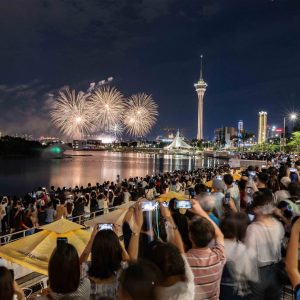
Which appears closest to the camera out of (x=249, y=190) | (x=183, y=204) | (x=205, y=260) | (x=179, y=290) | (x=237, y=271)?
(x=179, y=290)

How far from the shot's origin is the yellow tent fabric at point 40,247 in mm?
5902

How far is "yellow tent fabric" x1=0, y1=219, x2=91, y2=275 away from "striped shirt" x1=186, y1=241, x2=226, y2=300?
3400 millimetres

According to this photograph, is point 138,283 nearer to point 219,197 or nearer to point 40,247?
point 219,197

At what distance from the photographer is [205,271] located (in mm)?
3238

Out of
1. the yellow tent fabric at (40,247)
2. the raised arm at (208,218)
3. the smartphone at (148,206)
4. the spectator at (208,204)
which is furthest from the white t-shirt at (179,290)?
the yellow tent fabric at (40,247)

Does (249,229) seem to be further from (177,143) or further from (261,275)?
(177,143)

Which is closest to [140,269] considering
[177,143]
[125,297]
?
[125,297]

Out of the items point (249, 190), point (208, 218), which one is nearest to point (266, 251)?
point (208, 218)

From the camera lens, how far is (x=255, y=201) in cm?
448

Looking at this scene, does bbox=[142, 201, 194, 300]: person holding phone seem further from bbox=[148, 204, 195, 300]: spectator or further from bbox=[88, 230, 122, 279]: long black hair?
bbox=[88, 230, 122, 279]: long black hair

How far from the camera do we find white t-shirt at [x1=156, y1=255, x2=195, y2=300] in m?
2.52

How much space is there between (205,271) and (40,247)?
12.8ft

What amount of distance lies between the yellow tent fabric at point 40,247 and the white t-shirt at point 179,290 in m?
3.77

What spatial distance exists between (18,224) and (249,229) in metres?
8.54
